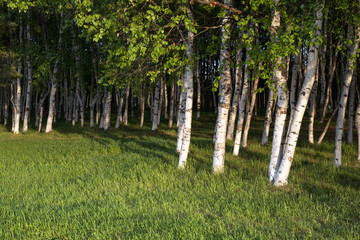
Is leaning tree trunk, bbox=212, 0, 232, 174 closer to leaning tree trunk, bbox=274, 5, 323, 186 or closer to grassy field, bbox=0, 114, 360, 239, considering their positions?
grassy field, bbox=0, 114, 360, 239

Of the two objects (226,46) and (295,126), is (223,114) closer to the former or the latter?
(226,46)

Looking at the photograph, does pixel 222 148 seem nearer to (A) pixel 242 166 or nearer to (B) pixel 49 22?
(A) pixel 242 166

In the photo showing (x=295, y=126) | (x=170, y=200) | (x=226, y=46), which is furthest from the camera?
(x=226, y=46)

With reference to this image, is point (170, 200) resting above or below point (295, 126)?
below

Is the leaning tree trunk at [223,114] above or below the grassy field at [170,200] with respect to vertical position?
above

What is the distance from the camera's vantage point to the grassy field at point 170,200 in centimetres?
523

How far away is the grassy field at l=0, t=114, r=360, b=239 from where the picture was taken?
5234mm

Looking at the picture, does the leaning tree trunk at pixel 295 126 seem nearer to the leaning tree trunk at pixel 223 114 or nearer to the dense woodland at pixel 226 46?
the dense woodland at pixel 226 46

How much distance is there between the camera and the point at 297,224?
5.44m

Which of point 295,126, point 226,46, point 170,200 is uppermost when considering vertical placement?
point 226,46

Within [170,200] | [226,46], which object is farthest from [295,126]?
[170,200]

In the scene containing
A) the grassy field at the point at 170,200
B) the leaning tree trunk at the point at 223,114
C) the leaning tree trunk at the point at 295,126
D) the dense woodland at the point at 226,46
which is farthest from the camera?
the leaning tree trunk at the point at 223,114

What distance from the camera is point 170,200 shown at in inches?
268

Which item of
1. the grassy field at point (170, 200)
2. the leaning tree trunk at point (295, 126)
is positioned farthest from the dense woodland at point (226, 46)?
the grassy field at point (170, 200)
